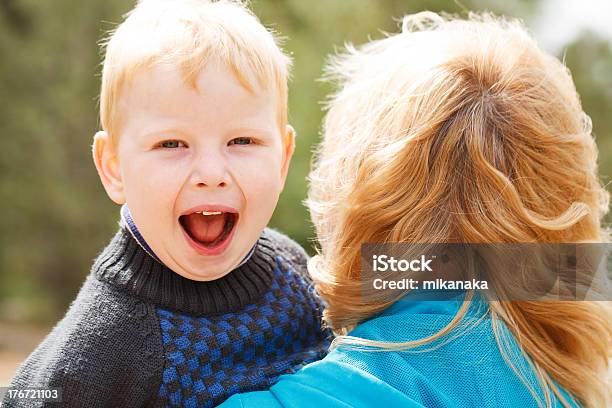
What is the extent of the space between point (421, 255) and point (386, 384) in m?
0.31

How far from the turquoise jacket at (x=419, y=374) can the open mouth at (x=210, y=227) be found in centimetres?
37

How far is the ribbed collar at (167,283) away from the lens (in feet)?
6.20

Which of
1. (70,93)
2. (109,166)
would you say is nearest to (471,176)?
(109,166)

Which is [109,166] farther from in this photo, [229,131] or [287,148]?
[287,148]

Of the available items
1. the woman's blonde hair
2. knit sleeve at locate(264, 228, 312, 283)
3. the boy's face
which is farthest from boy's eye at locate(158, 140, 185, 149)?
knit sleeve at locate(264, 228, 312, 283)

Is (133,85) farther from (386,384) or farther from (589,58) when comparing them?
(589,58)

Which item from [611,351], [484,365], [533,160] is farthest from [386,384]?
[611,351]

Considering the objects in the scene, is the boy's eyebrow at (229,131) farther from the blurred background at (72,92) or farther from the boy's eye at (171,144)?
the blurred background at (72,92)

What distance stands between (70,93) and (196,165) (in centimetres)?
696

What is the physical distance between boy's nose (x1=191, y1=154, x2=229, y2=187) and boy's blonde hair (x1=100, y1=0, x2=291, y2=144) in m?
0.17

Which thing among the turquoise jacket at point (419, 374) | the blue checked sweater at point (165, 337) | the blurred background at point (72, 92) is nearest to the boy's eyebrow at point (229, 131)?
the blue checked sweater at point (165, 337)

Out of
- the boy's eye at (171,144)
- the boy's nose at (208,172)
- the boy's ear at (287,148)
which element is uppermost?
the boy's ear at (287,148)

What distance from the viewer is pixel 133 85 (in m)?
1.86

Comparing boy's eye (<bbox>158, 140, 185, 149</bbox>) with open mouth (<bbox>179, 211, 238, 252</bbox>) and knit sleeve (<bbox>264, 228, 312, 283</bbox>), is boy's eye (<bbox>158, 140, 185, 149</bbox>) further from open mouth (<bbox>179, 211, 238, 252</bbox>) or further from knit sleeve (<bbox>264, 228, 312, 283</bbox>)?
knit sleeve (<bbox>264, 228, 312, 283</bbox>)
